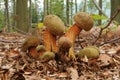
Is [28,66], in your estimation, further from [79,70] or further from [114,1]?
[114,1]

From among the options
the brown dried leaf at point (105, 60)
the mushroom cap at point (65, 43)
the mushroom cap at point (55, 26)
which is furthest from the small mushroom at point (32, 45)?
the brown dried leaf at point (105, 60)

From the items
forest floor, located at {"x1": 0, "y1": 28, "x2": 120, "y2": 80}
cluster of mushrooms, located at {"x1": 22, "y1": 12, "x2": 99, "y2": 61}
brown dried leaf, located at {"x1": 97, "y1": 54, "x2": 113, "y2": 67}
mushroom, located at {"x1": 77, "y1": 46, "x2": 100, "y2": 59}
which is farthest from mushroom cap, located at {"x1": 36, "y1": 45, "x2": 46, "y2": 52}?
brown dried leaf, located at {"x1": 97, "y1": 54, "x2": 113, "y2": 67}

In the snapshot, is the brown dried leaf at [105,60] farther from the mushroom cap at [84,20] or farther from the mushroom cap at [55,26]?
the mushroom cap at [55,26]

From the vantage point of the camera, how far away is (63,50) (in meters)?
2.49

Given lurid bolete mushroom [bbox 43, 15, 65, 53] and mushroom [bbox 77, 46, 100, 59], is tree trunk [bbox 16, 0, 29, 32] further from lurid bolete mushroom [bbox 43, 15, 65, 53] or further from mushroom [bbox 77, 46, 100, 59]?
mushroom [bbox 77, 46, 100, 59]

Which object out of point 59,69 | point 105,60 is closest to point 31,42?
point 59,69

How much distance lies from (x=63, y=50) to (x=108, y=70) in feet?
1.44

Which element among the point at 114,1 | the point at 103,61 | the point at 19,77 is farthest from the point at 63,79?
the point at 114,1

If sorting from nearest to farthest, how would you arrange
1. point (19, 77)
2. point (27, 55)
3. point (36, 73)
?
point (19, 77) < point (36, 73) < point (27, 55)

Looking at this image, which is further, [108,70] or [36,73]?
[108,70]

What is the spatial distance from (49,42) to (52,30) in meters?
0.17

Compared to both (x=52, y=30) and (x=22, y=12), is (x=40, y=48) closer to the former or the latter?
(x=52, y=30)

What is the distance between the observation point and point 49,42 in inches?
105

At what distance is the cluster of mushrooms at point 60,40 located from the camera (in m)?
2.49
